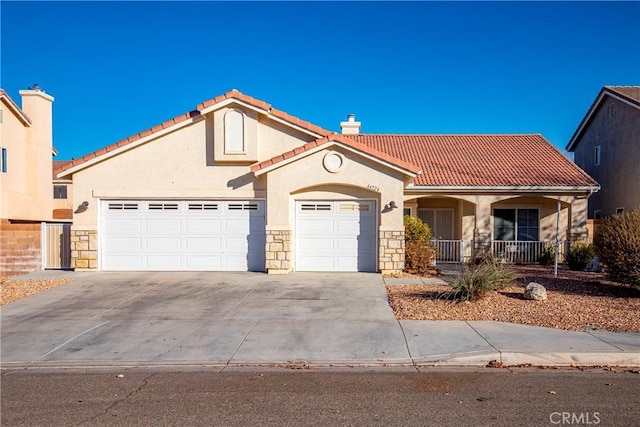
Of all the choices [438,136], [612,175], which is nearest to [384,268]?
[438,136]

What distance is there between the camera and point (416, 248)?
15.2 meters

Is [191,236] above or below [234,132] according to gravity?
below

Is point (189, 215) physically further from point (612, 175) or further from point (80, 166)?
point (612, 175)

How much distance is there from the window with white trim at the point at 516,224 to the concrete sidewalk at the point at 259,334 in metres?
9.61

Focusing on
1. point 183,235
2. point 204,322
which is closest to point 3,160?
point 183,235

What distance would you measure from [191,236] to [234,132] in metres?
3.43

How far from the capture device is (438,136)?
2519cm

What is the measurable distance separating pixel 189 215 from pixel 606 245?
11376mm

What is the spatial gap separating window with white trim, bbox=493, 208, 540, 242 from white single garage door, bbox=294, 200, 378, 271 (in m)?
7.64

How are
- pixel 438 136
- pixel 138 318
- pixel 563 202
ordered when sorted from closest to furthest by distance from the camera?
1. pixel 138 318
2. pixel 563 202
3. pixel 438 136

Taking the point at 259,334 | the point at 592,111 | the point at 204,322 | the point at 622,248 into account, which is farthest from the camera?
the point at 592,111

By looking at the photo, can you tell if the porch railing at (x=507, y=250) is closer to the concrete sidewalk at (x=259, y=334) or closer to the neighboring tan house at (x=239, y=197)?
the neighboring tan house at (x=239, y=197)

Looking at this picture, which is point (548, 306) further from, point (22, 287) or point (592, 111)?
point (592, 111)

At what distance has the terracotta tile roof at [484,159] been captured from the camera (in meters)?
19.4
